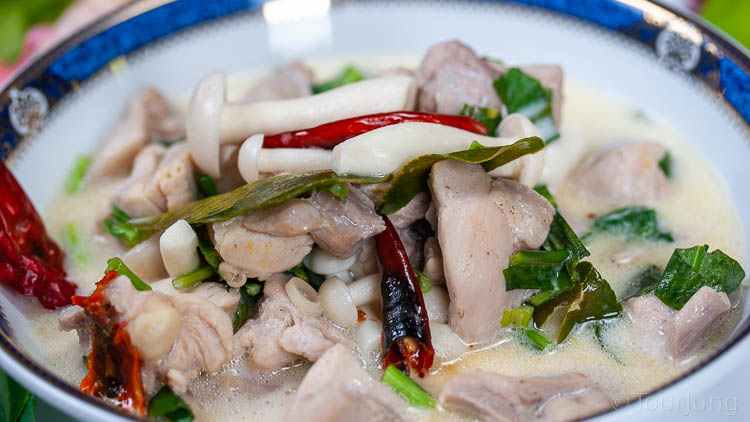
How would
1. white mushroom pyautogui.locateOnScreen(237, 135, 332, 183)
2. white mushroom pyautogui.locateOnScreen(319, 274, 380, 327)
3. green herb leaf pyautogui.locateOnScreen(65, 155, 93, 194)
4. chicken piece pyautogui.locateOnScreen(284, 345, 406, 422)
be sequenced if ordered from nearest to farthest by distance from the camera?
chicken piece pyautogui.locateOnScreen(284, 345, 406, 422)
white mushroom pyautogui.locateOnScreen(319, 274, 380, 327)
white mushroom pyautogui.locateOnScreen(237, 135, 332, 183)
green herb leaf pyautogui.locateOnScreen(65, 155, 93, 194)

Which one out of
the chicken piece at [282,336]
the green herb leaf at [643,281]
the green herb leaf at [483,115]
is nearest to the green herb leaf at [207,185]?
the chicken piece at [282,336]

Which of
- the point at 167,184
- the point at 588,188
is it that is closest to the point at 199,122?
the point at 167,184

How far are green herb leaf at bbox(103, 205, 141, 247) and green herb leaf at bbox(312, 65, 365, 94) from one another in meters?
0.92

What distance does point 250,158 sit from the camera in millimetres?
2475

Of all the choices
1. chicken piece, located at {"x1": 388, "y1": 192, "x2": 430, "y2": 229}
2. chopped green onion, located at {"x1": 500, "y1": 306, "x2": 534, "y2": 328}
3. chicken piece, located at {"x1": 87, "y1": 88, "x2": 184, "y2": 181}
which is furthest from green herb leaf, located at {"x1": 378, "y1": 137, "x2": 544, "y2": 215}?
chicken piece, located at {"x1": 87, "y1": 88, "x2": 184, "y2": 181}

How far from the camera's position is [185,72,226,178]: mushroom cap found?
2625 mm

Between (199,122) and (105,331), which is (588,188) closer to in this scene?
(199,122)

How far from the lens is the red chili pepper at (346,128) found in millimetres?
2479

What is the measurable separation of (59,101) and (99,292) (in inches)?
53.1

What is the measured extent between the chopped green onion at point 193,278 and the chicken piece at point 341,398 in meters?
0.49

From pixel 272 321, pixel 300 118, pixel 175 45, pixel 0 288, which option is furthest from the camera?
pixel 175 45

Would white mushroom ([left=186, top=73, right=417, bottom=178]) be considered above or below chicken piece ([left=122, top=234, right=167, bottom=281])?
above

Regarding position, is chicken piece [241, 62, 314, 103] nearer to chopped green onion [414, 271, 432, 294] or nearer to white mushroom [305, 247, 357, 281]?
white mushroom [305, 247, 357, 281]

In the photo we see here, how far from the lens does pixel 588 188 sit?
2883 mm
